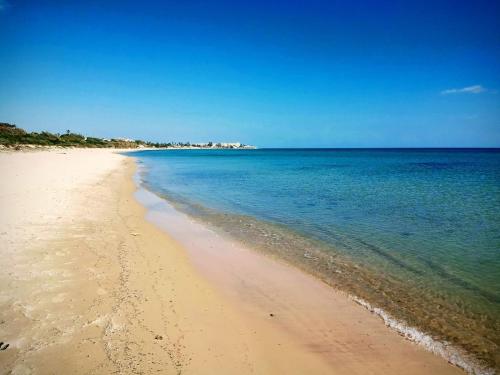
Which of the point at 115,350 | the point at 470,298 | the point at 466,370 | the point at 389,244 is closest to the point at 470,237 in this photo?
the point at 389,244

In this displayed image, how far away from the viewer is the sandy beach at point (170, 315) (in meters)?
4.04

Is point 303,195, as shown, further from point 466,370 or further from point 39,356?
point 39,356

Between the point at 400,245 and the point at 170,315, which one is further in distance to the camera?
the point at 400,245

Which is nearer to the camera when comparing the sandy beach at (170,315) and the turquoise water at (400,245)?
the sandy beach at (170,315)

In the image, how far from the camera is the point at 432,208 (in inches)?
589

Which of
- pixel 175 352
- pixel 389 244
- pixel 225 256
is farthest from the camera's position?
pixel 389 244

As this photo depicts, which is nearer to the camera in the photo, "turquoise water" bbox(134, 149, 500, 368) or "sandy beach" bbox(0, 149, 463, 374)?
"sandy beach" bbox(0, 149, 463, 374)

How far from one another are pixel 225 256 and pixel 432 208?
11892 millimetres

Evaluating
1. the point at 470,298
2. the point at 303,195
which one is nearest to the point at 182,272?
the point at 470,298

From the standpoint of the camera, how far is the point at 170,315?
512 centimetres

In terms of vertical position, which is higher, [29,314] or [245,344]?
[29,314]

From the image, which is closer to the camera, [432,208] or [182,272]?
[182,272]

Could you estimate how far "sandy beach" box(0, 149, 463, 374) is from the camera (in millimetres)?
4039

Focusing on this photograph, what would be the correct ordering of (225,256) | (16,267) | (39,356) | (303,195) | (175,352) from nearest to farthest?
(39,356)
(175,352)
(16,267)
(225,256)
(303,195)
